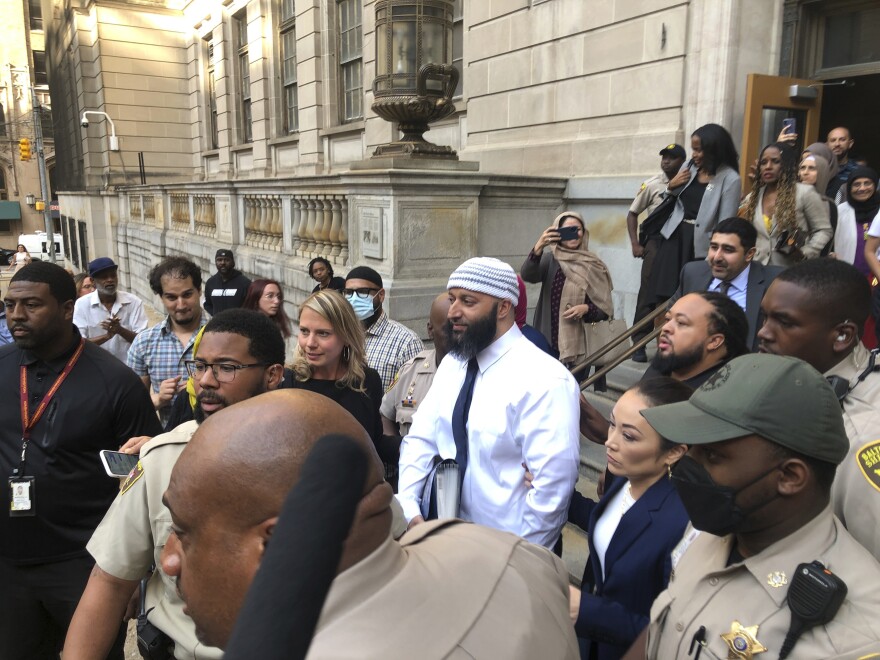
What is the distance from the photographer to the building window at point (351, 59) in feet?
47.4

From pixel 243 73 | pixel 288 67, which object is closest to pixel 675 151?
pixel 288 67

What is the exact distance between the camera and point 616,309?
8102mm

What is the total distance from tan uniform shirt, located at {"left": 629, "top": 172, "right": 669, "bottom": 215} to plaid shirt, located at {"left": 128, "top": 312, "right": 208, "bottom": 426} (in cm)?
452

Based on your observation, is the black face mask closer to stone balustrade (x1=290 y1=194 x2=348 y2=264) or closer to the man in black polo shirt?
the man in black polo shirt

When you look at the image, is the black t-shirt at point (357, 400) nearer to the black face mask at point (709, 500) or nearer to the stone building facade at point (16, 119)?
the black face mask at point (709, 500)

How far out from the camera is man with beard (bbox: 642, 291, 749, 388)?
289cm

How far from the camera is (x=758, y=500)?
1.54 m

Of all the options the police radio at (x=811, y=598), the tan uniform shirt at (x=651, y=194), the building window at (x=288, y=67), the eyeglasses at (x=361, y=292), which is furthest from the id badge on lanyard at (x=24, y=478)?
the building window at (x=288, y=67)

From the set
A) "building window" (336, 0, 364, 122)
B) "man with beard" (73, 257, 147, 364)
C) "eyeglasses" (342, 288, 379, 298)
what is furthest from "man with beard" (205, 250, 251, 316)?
"building window" (336, 0, 364, 122)

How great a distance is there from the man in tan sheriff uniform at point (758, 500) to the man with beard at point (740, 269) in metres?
2.66

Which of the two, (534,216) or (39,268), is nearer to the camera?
(39,268)

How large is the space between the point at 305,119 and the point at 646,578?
16.0 meters

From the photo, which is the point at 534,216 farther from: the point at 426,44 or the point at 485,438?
the point at 485,438

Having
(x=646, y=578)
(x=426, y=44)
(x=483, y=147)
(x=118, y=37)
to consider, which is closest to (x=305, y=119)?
(x=483, y=147)
